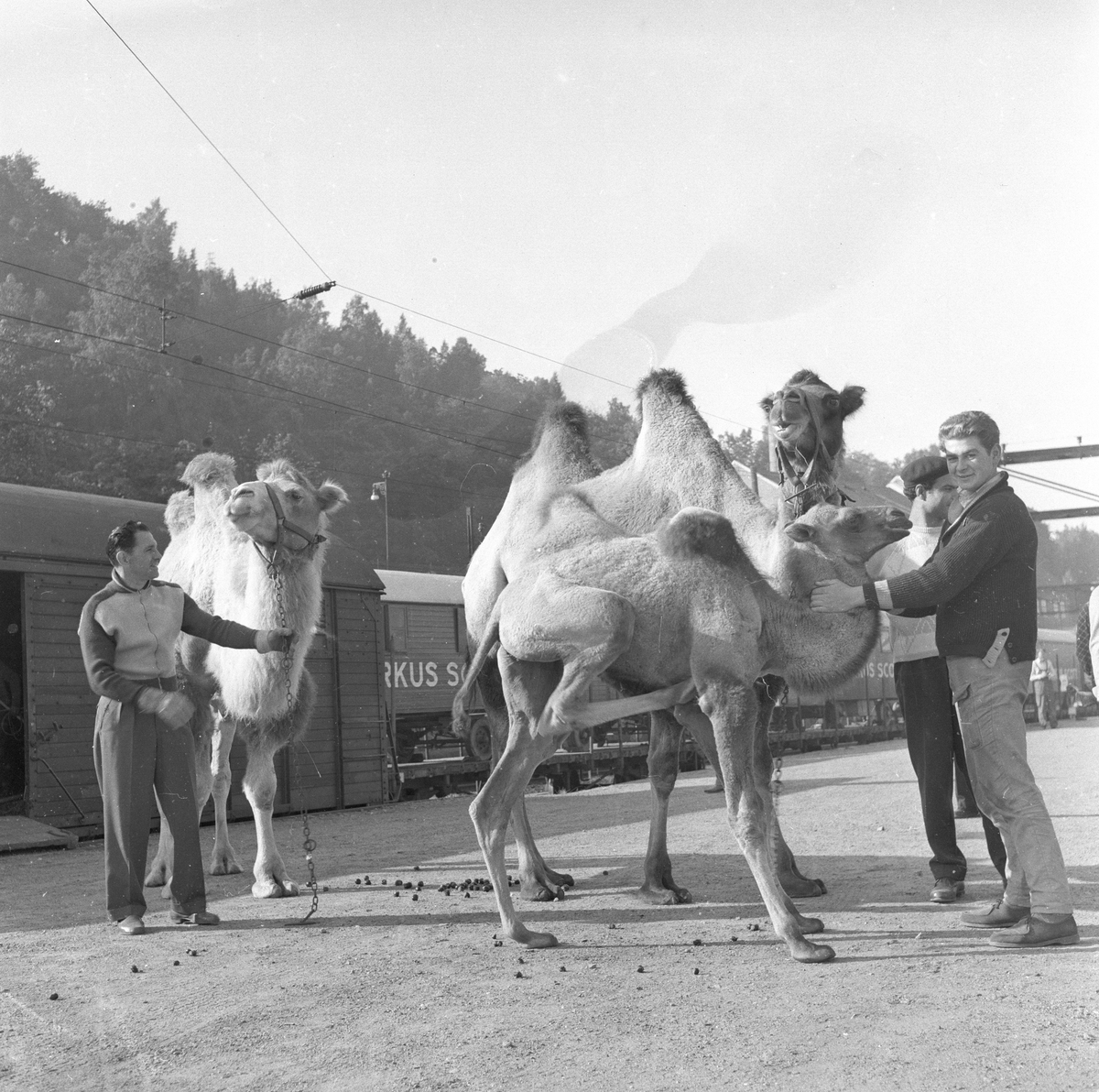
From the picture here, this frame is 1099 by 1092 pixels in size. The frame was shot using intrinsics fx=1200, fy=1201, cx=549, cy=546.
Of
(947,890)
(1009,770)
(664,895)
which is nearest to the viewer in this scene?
(1009,770)

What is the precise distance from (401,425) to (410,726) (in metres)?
14.7

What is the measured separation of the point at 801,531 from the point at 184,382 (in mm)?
33973

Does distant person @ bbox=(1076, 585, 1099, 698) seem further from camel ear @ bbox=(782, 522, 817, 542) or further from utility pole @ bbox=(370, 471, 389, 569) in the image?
utility pole @ bbox=(370, 471, 389, 569)

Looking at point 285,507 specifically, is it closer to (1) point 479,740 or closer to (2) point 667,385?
(2) point 667,385

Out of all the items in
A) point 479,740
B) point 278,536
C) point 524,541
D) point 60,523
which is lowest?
point 479,740

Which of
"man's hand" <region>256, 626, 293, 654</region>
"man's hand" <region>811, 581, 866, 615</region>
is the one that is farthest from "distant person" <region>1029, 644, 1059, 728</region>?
"man's hand" <region>811, 581, 866, 615</region>

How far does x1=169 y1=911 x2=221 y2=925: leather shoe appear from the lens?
6.41m

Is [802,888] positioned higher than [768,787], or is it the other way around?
[768,787]

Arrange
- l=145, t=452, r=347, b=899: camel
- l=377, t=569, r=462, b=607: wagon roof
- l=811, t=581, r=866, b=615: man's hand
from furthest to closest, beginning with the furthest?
1. l=377, t=569, r=462, b=607: wagon roof
2. l=145, t=452, r=347, b=899: camel
3. l=811, t=581, r=866, b=615: man's hand

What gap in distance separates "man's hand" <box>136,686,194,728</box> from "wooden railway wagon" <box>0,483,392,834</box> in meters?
5.80

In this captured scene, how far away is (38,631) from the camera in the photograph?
11.6 meters

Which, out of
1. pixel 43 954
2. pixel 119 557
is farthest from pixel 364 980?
pixel 119 557

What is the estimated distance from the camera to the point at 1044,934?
4996 mm

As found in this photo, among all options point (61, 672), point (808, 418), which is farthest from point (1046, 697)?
point (808, 418)
